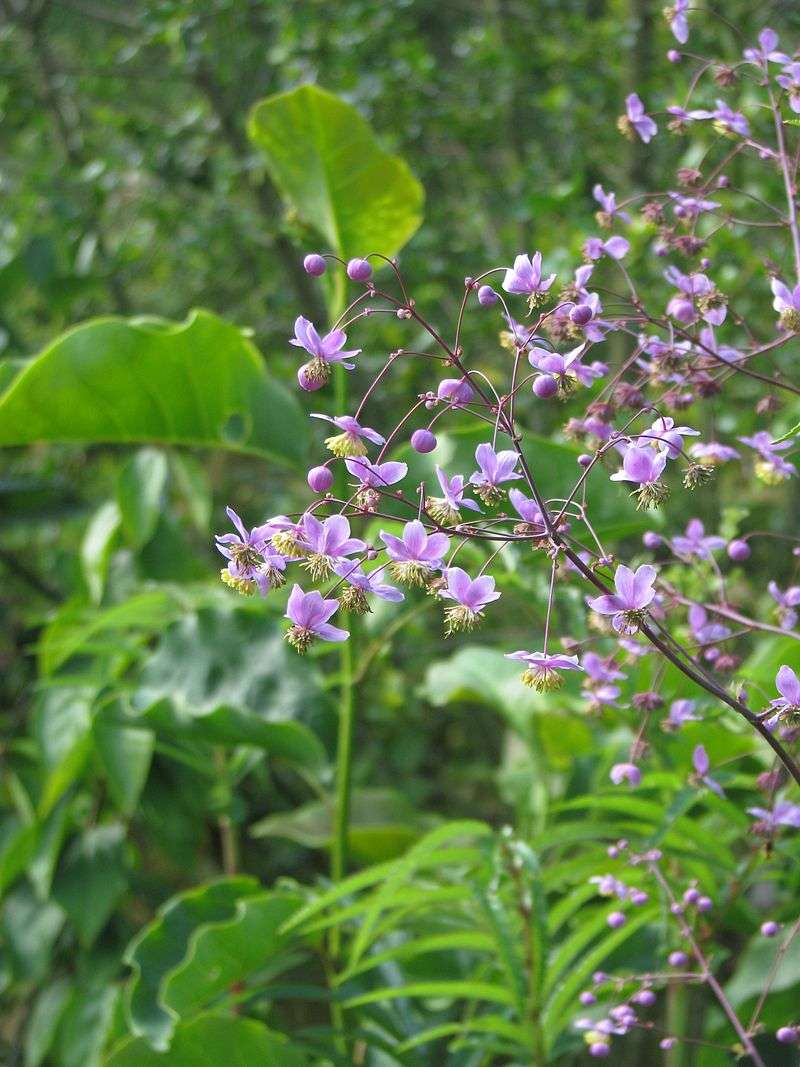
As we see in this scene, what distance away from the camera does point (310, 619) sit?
0.58 metres

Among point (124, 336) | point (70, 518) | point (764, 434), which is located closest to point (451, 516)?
point (764, 434)

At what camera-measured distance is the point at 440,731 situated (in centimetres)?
254

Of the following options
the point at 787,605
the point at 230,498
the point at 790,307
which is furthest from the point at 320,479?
the point at 230,498

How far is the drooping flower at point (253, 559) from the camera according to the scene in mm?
562

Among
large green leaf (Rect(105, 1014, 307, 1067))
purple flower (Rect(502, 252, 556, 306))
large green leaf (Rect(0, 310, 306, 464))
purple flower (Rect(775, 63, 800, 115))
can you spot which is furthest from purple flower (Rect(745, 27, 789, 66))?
large green leaf (Rect(105, 1014, 307, 1067))

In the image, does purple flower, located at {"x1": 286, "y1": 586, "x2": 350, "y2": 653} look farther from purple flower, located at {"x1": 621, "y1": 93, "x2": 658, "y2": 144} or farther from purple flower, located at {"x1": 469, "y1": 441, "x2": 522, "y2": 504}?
purple flower, located at {"x1": 621, "y1": 93, "x2": 658, "y2": 144}

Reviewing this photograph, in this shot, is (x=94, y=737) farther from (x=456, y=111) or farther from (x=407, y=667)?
(x=456, y=111)

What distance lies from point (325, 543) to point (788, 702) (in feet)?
0.78

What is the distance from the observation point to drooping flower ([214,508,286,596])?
1.85 ft

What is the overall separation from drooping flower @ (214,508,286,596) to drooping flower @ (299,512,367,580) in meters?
0.01

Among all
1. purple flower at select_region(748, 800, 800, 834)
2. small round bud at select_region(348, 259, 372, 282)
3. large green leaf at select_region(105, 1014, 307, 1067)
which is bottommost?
large green leaf at select_region(105, 1014, 307, 1067)

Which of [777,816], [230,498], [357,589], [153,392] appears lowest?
[230,498]

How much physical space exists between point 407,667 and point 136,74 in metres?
A: 1.26

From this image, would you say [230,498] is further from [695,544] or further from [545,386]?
[545,386]
